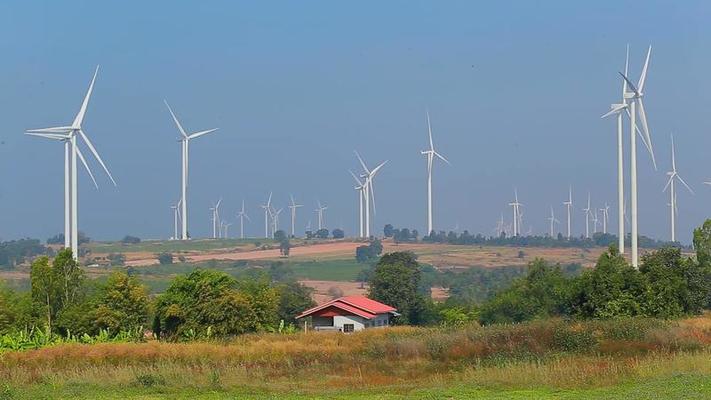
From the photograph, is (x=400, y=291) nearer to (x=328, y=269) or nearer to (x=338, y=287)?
(x=338, y=287)

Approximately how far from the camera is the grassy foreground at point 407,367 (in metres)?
29.7

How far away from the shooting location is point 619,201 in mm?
67625

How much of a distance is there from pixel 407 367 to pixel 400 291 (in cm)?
4924

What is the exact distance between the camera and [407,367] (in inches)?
1489

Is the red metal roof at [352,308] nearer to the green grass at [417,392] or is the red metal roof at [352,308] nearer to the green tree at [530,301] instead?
the green tree at [530,301]

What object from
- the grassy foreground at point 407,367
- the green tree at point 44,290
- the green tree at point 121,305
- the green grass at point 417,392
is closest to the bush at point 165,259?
the green tree at point 44,290

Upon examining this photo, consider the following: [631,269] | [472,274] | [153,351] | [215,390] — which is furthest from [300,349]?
[472,274]

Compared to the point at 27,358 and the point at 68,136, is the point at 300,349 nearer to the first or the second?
the point at 27,358

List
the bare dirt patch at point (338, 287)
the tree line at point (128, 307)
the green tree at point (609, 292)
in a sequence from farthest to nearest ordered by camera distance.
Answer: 1. the bare dirt patch at point (338, 287)
2. the green tree at point (609, 292)
3. the tree line at point (128, 307)

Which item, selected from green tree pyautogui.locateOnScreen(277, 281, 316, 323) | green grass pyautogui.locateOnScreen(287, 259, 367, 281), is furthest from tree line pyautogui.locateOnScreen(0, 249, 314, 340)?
green grass pyautogui.locateOnScreen(287, 259, 367, 281)

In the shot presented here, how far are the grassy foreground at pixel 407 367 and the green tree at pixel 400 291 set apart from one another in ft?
117

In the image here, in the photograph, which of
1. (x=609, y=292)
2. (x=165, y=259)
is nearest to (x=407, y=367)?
(x=609, y=292)

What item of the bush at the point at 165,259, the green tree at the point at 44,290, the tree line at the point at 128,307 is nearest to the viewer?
the tree line at the point at 128,307

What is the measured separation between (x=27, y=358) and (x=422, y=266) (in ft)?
465
